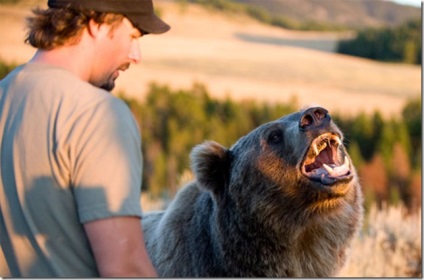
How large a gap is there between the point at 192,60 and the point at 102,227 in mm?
30753

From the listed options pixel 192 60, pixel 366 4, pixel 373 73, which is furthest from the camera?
pixel 192 60

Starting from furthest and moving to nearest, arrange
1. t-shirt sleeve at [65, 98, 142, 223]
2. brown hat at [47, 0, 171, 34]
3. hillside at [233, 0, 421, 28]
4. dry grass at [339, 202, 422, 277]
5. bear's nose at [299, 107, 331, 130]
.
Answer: hillside at [233, 0, 421, 28] < dry grass at [339, 202, 422, 277] < bear's nose at [299, 107, 331, 130] < brown hat at [47, 0, 171, 34] < t-shirt sleeve at [65, 98, 142, 223]

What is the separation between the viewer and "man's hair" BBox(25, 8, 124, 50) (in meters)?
2.63

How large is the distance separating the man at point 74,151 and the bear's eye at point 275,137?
1480 millimetres

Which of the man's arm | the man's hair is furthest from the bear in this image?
the man's arm

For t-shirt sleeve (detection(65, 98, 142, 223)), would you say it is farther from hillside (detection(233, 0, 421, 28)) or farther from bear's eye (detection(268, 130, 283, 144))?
hillside (detection(233, 0, 421, 28))

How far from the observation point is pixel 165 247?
4328mm

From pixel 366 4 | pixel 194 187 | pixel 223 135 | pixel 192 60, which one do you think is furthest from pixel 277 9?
pixel 194 187

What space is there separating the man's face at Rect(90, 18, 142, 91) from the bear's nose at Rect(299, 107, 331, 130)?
1.26m

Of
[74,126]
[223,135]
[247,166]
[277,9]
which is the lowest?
[223,135]

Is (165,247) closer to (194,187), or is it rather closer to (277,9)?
(194,187)

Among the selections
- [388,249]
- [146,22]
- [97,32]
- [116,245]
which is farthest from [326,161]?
[388,249]

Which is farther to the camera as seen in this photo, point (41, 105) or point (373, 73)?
point (373, 73)

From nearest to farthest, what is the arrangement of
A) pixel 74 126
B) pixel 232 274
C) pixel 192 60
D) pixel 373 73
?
pixel 74 126 < pixel 232 274 < pixel 373 73 < pixel 192 60
